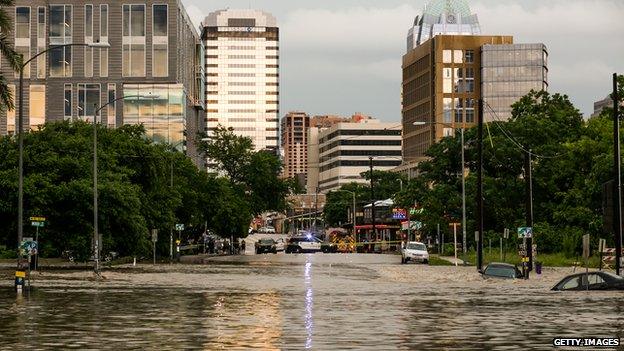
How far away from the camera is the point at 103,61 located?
454 ft

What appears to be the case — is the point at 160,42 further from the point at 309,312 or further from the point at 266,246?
the point at 309,312

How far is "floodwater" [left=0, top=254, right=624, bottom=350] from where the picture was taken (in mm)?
21453

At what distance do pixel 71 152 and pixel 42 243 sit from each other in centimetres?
678

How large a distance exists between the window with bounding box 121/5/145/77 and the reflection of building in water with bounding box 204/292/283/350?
336 ft

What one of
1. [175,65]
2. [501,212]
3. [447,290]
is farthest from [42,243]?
[175,65]

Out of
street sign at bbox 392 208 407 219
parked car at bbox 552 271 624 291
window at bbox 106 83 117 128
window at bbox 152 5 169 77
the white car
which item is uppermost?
window at bbox 152 5 169 77

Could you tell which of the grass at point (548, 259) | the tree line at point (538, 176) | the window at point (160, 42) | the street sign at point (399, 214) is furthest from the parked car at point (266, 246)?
the grass at point (548, 259)

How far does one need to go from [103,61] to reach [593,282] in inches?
A: 4093

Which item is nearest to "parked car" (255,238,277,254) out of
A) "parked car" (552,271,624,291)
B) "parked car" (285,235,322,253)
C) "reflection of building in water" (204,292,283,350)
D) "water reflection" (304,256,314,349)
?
"parked car" (285,235,322,253)

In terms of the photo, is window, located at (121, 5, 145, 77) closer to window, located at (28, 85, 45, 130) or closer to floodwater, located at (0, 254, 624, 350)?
window, located at (28, 85, 45, 130)

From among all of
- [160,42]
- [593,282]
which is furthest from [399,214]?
[593,282]

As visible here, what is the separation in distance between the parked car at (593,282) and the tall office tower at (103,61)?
327ft

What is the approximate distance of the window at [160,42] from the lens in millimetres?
137500

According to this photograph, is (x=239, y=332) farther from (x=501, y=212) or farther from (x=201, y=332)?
(x=501, y=212)
